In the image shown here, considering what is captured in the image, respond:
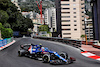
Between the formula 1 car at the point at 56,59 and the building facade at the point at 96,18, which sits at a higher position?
the building facade at the point at 96,18

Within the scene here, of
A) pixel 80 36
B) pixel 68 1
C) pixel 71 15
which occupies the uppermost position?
pixel 68 1

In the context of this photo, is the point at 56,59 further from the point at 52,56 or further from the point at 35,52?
the point at 35,52

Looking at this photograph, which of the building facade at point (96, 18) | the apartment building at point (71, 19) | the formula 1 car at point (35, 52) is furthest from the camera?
the apartment building at point (71, 19)

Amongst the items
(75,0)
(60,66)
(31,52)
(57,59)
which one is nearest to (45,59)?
(57,59)

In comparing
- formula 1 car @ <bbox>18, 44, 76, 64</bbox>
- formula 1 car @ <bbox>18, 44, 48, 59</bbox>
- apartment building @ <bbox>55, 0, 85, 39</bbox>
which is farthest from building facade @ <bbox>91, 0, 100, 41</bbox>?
apartment building @ <bbox>55, 0, 85, 39</bbox>

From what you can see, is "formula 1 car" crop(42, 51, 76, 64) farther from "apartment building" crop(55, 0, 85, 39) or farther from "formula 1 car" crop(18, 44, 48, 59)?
"apartment building" crop(55, 0, 85, 39)

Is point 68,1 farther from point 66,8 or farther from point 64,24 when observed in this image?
point 64,24

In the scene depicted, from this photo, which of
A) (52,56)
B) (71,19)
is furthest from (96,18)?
(71,19)

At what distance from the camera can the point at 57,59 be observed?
35.7 ft

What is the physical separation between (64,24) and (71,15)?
953 centimetres

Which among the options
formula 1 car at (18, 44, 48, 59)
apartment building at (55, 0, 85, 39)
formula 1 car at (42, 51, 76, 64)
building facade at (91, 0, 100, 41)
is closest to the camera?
formula 1 car at (42, 51, 76, 64)

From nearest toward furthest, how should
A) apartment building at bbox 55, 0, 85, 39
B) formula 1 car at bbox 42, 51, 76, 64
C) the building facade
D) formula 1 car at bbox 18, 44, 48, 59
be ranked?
formula 1 car at bbox 42, 51, 76, 64 < formula 1 car at bbox 18, 44, 48, 59 < the building facade < apartment building at bbox 55, 0, 85, 39

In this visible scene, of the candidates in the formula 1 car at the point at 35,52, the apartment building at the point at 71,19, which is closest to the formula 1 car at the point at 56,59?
the formula 1 car at the point at 35,52

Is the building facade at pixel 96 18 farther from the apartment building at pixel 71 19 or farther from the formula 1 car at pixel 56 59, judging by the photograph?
the apartment building at pixel 71 19
